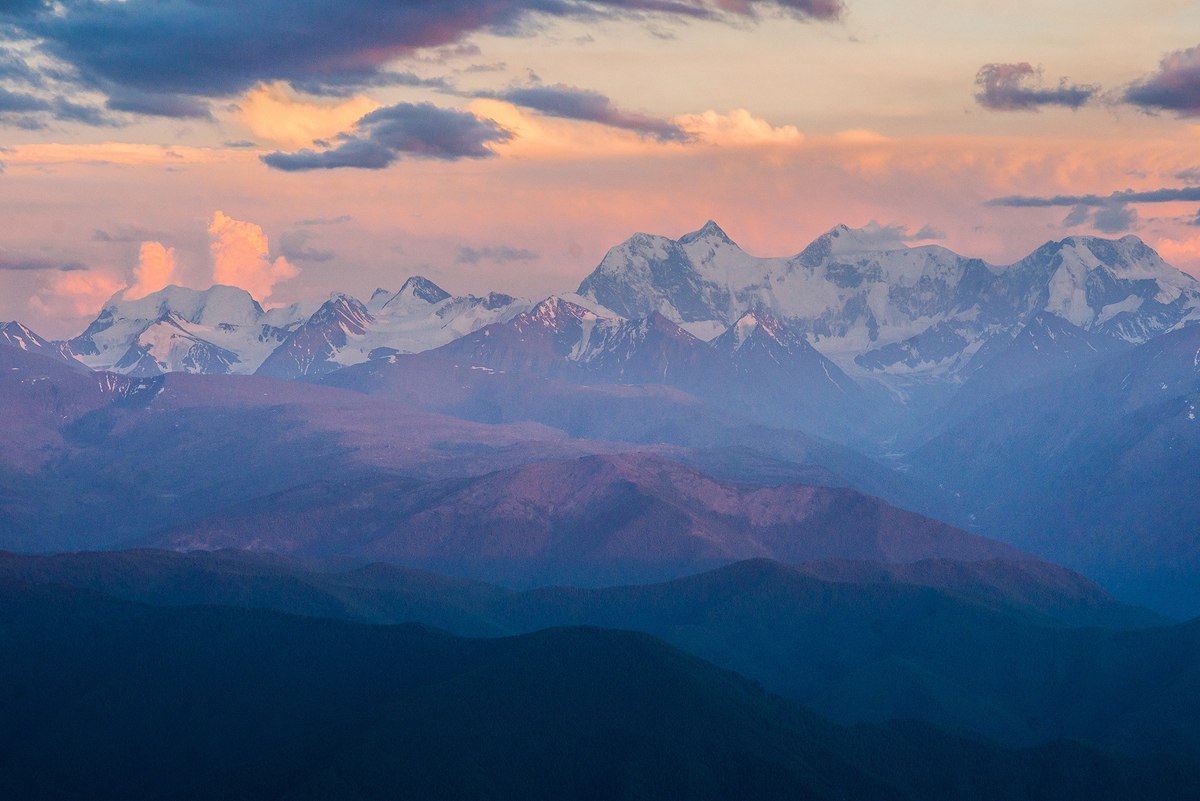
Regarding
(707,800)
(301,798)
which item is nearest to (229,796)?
(301,798)

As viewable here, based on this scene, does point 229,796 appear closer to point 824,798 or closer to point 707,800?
point 707,800

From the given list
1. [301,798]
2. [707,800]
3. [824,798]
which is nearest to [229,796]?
[301,798]

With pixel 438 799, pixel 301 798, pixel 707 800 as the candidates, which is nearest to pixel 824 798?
pixel 707 800

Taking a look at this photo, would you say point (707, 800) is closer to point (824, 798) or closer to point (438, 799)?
point (824, 798)

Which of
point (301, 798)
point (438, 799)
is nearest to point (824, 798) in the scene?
point (438, 799)

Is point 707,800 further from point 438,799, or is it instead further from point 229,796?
point 229,796
